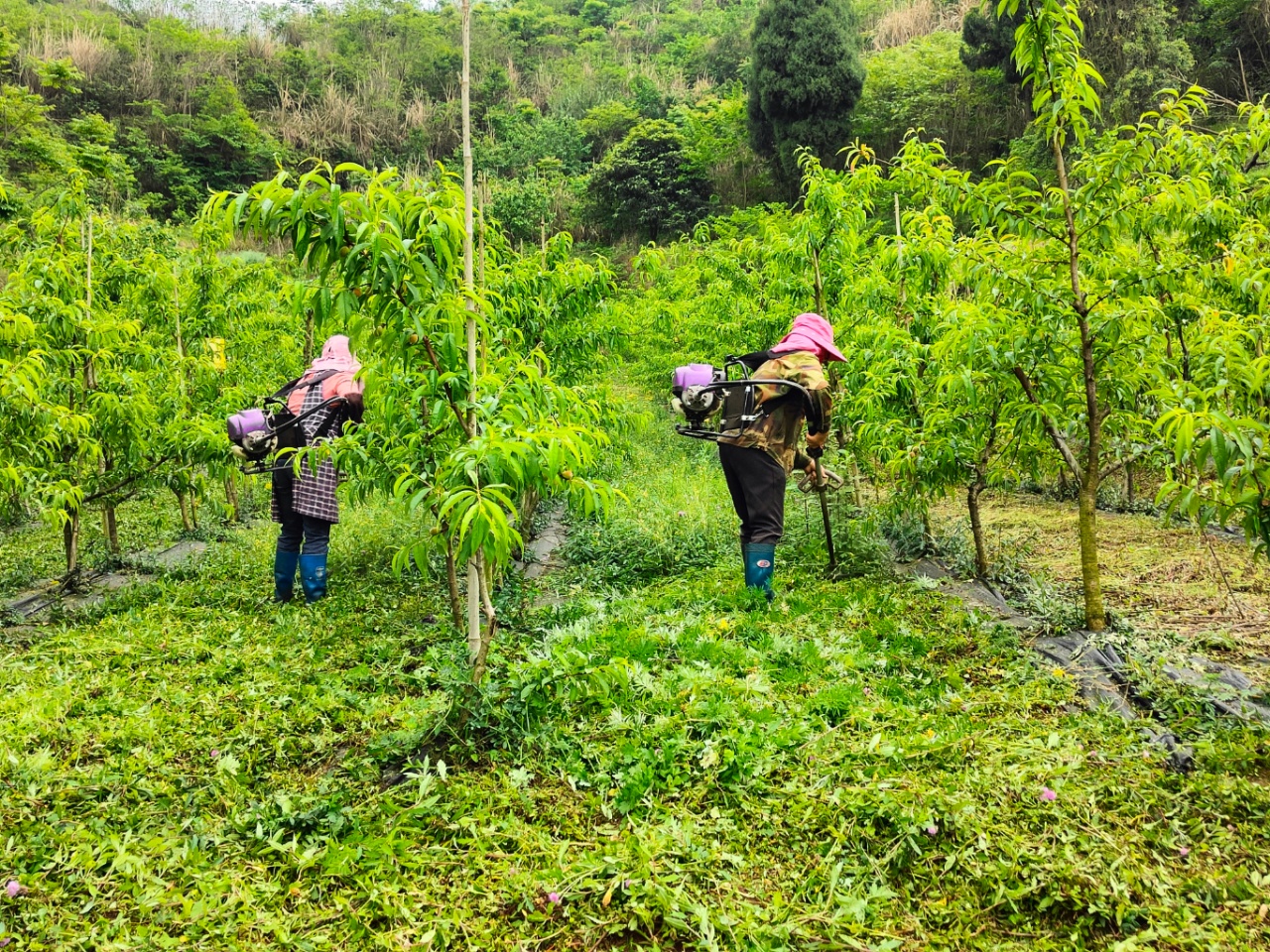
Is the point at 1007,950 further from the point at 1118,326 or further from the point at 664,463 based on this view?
the point at 664,463

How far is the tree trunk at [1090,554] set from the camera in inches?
147

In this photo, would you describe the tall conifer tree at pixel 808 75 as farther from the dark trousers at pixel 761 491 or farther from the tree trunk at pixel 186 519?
the dark trousers at pixel 761 491

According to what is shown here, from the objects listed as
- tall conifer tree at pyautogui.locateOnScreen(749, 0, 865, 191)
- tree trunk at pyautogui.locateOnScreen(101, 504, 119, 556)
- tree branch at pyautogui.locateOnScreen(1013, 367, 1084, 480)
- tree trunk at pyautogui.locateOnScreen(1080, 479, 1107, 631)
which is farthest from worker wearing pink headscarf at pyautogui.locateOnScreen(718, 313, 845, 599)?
tall conifer tree at pyautogui.locateOnScreen(749, 0, 865, 191)

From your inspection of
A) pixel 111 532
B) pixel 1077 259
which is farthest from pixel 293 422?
pixel 1077 259

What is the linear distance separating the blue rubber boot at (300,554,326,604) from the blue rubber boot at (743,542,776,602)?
9.48 ft

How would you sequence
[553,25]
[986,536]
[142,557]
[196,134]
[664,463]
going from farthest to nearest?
[553,25] → [196,134] → [664,463] → [142,557] → [986,536]

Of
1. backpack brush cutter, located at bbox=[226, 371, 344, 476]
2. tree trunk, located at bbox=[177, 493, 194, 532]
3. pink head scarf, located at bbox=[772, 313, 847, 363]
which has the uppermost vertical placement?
pink head scarf, located at bbox=[772, 313, 847, 363]

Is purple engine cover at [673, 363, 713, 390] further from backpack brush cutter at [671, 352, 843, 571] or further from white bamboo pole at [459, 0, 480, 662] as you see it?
white bamboo pole at [459, 0, 480, 662]

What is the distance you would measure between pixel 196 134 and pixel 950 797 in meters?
32.5

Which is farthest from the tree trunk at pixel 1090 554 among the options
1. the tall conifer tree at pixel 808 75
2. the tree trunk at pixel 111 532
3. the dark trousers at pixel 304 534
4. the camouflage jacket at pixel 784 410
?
the tall conifer tree at pixel 808 75

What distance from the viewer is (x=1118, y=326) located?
348cm

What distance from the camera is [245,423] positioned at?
16.6ft

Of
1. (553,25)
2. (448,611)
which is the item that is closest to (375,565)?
(448,611)

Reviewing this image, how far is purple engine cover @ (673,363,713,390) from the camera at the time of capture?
4785 mm
